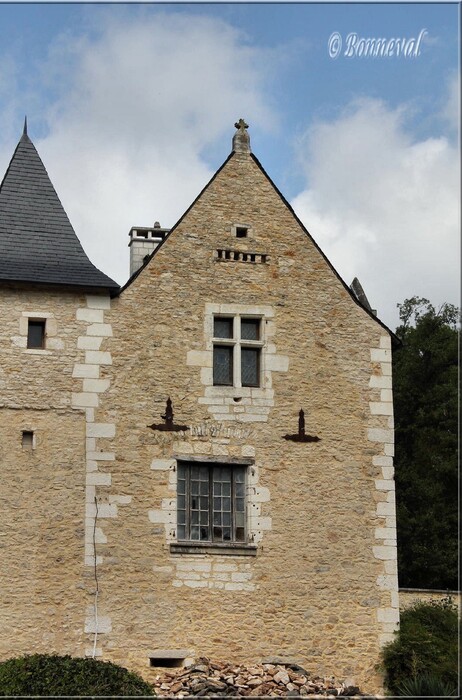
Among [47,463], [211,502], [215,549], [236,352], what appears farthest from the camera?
[236,352]

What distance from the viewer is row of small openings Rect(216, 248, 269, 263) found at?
19453 millimetres

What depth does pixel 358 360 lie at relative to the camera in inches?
769

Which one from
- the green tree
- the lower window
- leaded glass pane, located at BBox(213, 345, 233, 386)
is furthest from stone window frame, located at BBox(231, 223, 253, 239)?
the green tree

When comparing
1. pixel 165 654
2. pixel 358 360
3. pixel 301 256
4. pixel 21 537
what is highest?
pixel 301 256

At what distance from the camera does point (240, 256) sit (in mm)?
19516

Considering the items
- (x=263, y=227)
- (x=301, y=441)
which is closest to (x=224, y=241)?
(x=263, y=227)

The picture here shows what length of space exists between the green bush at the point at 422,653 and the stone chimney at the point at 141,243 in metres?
7.30

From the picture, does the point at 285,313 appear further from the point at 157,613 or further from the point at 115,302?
the point at 157,613

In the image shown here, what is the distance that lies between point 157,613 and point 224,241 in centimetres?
566

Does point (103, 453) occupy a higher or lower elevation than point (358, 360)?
lower

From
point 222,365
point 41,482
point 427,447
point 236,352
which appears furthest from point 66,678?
point 427,447

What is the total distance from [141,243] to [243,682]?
774 centimetres

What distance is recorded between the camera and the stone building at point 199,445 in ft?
58.2

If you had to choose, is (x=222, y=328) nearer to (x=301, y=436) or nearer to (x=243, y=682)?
(x=301, y=436)
